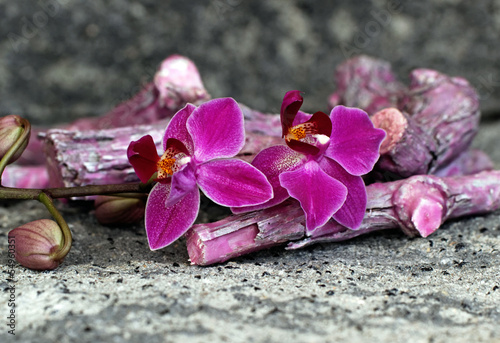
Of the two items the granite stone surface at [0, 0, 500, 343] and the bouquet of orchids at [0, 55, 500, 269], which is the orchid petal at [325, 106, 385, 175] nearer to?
the bouquet of orchids at [0, 55, 500, 269]

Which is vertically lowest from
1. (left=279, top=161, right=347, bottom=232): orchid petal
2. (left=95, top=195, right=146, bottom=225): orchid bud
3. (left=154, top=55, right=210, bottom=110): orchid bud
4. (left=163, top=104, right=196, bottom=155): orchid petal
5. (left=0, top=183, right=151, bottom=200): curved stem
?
(left=95, top=195, right=146, bottom=225): orchid bud

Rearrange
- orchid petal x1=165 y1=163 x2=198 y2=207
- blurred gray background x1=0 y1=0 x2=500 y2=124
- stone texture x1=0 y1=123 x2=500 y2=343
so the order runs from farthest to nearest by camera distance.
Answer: blurred gray background x1=0 y1=0 x2=500 y2=124 < orchid petal x1=165 y1=163 x2=198 y2=207 < stone texture x1=0 y1=123 x2=500 y2=343

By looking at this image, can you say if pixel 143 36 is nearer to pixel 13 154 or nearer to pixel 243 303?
pixel 13 154

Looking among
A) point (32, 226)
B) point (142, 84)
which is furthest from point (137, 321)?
point (142, 84)

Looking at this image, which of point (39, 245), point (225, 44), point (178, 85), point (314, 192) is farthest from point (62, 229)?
point (225, 44)

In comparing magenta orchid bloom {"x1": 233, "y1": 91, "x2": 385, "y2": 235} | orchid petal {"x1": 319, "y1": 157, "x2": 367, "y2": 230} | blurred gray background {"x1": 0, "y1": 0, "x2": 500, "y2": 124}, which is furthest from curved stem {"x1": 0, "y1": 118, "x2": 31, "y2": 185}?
blurred gray background {"x1": 0, "y1": 0, "x2": 500, "y2": 124}

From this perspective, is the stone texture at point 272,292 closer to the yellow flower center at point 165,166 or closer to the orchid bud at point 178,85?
the yellow flower center at point 165,166
